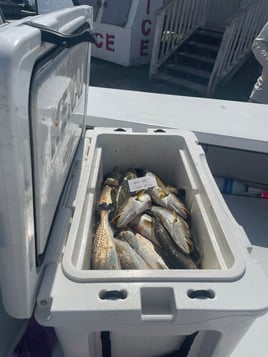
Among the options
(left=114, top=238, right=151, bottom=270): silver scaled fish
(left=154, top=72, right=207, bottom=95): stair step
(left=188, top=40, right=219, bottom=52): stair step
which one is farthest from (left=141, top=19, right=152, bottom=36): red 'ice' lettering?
(left=114, top=238, right=151, bottom=270): silver scaled fish

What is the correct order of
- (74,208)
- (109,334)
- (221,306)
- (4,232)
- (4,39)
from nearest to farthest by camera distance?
(4,39) < (4,232) < (221,306) < (109,334) < (74,208)

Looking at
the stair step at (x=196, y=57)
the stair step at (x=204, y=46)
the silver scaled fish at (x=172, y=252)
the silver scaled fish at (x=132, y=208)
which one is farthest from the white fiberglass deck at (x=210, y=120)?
the stair step at (x=204, y=46)

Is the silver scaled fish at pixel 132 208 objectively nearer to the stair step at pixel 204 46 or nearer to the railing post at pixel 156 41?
the railing post at pixel 156 41

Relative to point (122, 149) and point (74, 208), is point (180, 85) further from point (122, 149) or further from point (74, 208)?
point (74, 208)

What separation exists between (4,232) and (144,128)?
1144 mm

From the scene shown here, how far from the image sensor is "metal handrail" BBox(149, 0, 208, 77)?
18.8ft

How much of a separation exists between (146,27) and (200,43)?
1156mm

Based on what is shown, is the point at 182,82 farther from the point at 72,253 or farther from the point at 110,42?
the point at 72,253

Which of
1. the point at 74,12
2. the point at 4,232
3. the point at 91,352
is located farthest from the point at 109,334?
the point at 74,12

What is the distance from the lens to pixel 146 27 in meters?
6.66

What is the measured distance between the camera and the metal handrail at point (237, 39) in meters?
5.38

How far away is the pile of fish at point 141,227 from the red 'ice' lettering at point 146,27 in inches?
236

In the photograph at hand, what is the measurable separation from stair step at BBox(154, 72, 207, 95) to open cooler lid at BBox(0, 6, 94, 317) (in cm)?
521

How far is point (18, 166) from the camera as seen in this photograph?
0.51 meters
